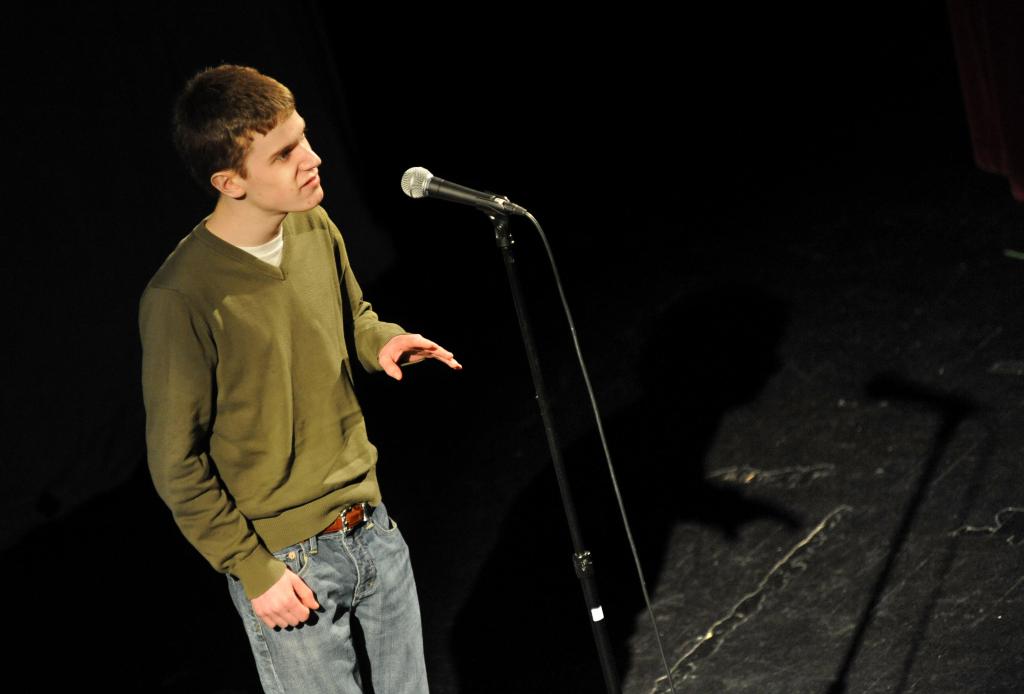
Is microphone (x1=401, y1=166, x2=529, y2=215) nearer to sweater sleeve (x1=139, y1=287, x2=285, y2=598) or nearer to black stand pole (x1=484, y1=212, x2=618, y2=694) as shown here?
black stand pole (x1=484, y1=212, x2=618, y2=694)

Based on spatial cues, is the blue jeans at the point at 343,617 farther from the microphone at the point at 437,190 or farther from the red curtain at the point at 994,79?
the red curtain at the point at 994,79

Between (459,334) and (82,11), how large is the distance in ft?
6.07

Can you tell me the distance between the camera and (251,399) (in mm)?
2023

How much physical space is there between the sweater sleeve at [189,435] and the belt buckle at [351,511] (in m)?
0.14

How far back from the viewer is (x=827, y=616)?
2936mm

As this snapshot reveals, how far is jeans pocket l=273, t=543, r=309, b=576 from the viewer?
2.10 metres

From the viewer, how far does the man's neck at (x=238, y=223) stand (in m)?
2.02

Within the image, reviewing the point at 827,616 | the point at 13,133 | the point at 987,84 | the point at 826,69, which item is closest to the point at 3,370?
the point at 13,133

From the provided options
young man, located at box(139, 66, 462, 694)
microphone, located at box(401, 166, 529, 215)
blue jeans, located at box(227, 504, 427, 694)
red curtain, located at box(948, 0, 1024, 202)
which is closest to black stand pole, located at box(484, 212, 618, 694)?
microphone, located at box(401, 166, 529, 215)

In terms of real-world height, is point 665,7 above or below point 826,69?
above

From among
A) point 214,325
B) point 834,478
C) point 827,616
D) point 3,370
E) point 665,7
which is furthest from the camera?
point 665,7

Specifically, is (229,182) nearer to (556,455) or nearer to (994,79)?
(556,455)

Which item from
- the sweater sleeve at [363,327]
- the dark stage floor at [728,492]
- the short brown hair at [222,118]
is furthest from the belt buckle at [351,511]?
the dark stage floor at [728,492]

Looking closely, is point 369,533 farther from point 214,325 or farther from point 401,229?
point 401,229
